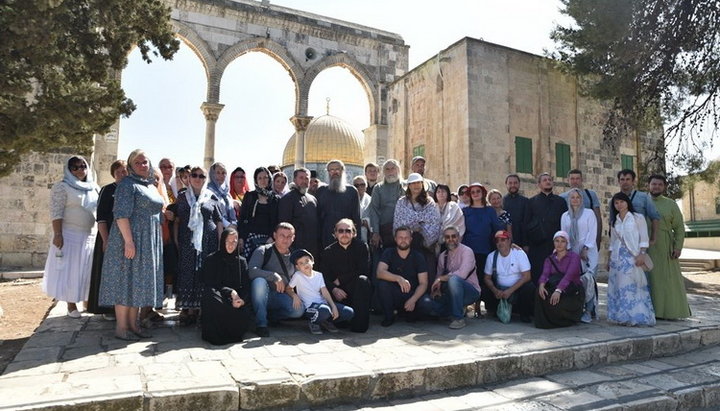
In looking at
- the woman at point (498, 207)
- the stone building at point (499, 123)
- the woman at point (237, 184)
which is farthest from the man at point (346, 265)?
the stone building at point (499, 123)

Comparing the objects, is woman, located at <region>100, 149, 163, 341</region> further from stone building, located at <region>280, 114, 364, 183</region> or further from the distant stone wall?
stone building, located at <region>280, 114, 364, 183</region>

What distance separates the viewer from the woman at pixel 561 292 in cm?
526

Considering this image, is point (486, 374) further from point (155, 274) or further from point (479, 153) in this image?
point (479, 153)

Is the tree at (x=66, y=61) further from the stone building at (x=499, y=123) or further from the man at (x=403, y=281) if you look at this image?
the stone building at (x=499, y=123)

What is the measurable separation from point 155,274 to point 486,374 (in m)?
3.12

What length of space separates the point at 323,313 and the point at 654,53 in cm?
1087

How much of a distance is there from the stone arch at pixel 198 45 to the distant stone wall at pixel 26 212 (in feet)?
29.7

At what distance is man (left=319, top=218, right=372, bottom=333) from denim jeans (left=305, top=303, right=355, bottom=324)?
0.14 m

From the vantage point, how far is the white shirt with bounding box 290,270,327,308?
484cm

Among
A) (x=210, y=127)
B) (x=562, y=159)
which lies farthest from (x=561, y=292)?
(x=210, y=127)

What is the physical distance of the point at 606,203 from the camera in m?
16.2

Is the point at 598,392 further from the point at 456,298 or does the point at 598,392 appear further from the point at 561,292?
the point at 456,298

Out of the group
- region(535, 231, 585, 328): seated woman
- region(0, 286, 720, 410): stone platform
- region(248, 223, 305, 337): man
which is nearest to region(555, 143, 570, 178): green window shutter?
region(0, 286, 720, 410): stone platform

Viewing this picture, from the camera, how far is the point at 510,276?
224 inches
